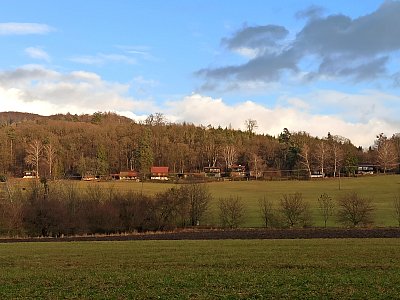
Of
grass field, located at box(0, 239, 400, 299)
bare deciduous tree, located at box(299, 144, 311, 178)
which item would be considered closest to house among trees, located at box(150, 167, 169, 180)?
bare deciduous tree, located at box(299, 144, 311, 178)

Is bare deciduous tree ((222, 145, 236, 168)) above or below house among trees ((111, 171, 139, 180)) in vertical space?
above

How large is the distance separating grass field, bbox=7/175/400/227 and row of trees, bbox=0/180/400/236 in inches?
82.3

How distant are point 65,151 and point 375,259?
5262 inches

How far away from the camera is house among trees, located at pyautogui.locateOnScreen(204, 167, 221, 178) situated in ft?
509

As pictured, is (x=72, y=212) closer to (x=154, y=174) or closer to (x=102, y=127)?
(x=154, y=174)

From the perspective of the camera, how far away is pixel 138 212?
6938cm

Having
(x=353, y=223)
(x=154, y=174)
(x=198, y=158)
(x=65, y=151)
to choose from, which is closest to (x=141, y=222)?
(x=353, y=223)

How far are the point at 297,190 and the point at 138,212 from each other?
5441 centimetres

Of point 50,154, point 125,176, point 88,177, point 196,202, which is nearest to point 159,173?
point 125,176

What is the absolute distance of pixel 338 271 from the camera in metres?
A: 21.5

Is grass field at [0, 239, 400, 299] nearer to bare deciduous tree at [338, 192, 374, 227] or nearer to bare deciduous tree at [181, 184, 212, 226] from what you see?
bare deciduous tree at [338, 192, 374, 227]

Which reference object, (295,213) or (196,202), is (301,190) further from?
(295,213)

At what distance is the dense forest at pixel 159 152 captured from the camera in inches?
5640

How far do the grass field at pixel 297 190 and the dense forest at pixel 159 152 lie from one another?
21080 mm
